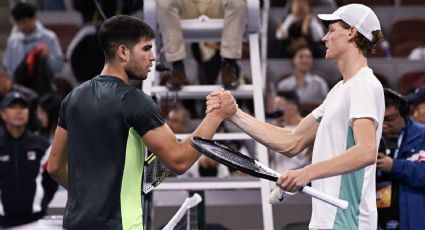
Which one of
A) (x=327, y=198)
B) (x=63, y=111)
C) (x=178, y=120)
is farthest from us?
(x=178, y=120)

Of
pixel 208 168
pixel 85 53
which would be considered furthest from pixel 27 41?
pixel 208 168

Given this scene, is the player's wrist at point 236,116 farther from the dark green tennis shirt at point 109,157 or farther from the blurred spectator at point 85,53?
the blurred spectator at point 85,53

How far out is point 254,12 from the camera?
26.1 feet

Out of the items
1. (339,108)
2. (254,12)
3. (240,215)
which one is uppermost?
(254,12)

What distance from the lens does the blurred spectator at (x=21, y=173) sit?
31.8ft

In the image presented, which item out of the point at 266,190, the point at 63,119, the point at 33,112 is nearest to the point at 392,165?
the point at 266,190

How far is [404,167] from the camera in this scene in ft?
23.4

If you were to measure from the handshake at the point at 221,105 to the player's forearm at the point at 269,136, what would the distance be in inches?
9.8

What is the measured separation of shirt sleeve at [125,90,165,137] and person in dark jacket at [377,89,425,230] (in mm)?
2325

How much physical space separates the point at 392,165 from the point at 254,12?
1.56 m

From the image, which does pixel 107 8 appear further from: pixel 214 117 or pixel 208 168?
pixel 214 117

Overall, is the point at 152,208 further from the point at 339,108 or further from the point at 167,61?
the point at 339,108

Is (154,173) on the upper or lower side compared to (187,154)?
lower

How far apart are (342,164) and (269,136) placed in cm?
97
